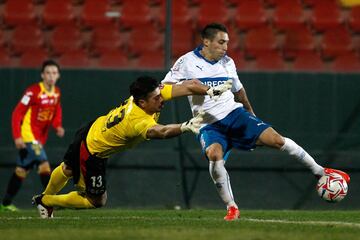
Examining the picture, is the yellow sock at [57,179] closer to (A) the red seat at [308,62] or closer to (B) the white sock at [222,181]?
(B) the white sock at [222,181]

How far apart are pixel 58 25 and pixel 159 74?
2502mm

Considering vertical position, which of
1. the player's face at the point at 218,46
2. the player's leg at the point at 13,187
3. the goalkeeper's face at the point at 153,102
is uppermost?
the player's face at the point at 218,46

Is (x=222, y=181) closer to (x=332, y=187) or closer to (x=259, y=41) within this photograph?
(x=332, y=187)

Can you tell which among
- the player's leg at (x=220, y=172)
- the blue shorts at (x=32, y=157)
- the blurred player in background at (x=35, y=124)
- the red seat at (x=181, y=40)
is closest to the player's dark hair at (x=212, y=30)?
the player's leg at (x=220, y=172)

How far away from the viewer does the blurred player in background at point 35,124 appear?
516 inches

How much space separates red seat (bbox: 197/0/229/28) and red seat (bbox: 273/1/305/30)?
871 mm

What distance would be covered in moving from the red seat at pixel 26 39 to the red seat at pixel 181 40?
2.22m

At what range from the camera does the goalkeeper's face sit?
30.3 feet

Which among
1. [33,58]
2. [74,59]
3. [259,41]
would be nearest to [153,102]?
[74,59]

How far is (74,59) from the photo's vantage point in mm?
15008

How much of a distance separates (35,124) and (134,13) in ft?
10.4

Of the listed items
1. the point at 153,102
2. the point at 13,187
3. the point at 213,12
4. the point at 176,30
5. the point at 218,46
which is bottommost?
the point at 13,187

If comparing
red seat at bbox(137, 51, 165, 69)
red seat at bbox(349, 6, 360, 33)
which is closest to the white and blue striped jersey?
red seat at bbox(137, 51, 165, 69)

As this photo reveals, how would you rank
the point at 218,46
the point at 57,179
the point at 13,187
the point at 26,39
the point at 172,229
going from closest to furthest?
the point at 172,229 → the point at 57,179 → the point at 218,46 → the point at 13,187 → the point at 26,39
